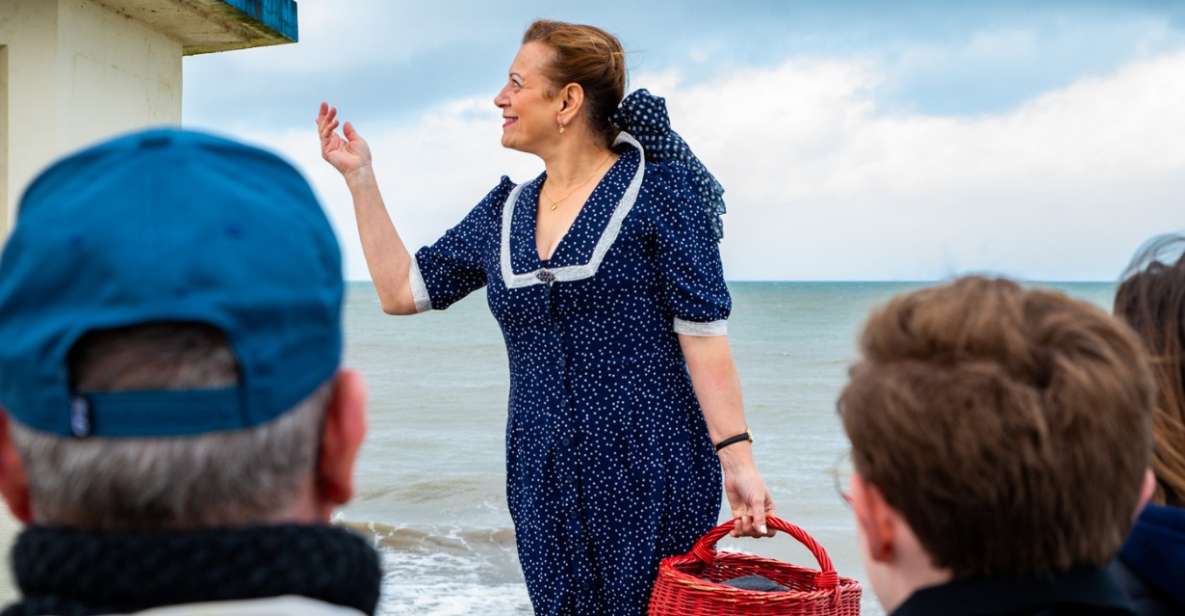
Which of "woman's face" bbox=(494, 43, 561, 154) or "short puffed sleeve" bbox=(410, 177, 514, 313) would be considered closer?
"woman's face" bbox=(494, 43, 561, 154)

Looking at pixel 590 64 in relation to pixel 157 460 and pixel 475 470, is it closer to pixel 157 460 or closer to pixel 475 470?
pixel 157 460

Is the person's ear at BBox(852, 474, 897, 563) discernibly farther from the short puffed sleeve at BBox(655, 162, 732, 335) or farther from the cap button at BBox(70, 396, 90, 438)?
the short puffed sleeve at BBox(655, 162, 732, 335)

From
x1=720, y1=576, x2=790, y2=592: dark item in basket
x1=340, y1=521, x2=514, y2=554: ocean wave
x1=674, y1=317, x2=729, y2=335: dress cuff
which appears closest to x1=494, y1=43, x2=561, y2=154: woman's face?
x1=674, y1=317, x2=729, y2=335: dress cuff

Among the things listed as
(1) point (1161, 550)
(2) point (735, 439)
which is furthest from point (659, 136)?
(1) point (1161, 550)

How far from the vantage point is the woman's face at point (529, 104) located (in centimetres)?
267

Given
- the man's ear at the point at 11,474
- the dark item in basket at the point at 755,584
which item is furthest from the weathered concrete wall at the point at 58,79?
the man's ear at the point at 11,474

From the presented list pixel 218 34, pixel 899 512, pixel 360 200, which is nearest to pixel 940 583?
pixel 899 512

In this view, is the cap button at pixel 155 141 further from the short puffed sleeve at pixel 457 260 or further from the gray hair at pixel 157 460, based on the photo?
the short puffed sleeve at pixel 457 260

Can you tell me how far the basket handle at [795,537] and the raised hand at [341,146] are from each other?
1.25 m

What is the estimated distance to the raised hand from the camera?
2.86 metres

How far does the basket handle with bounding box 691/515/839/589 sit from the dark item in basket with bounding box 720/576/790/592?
84mm

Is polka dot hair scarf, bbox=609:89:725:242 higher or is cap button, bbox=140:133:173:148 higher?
polka dot hair scarf, bbox=609:89:725:242

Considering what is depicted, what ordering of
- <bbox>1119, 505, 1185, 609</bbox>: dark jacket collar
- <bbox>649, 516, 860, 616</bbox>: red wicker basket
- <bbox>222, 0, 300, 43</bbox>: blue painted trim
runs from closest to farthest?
1. <bbox>1119, 505, 1185, 609</bbox>: dark jacket collar
2. <bbox>649, 516, 860, 616</bbox>: red wicker basket
3. <bbox>222, 0, 300, 43</bbox>: blue painted trim

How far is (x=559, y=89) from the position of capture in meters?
2.67
